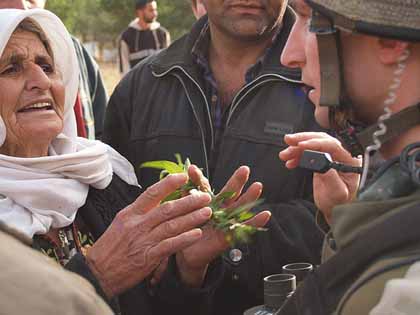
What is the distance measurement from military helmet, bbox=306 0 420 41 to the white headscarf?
1.79 m

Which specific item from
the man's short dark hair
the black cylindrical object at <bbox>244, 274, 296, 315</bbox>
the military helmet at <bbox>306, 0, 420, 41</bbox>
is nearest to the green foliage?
the man's short dark hair

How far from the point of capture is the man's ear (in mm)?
2145

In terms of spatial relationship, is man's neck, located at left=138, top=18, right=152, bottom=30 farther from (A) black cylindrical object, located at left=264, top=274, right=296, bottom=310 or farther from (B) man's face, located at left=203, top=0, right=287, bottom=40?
(A) black cylindrical object, located at left=264, top=274, right=296, bottom=310

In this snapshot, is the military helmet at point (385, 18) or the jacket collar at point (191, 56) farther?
the jacket collar at point (191, 56)

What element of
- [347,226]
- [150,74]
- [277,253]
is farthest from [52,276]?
[150,74]

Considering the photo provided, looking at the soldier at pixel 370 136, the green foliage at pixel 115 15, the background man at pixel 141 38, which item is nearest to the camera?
the soldier at pixel 370 136

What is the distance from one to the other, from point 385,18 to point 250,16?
6.65 ft

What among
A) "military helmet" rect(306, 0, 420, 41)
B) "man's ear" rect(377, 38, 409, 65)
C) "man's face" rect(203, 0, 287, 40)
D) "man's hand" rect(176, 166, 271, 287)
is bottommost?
"man's hand" rect(176, 166, 271, 287)

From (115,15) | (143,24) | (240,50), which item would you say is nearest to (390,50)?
(240,50)

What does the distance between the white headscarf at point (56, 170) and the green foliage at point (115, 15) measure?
30836mm

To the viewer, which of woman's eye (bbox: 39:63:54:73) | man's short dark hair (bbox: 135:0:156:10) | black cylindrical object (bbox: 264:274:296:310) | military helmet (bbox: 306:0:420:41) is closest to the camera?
military helmet (bbox: 306:0:420:41)

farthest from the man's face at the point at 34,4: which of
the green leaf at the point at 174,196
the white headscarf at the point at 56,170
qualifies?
the green leaf at the point at 174,196

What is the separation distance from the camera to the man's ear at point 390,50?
2145 mm

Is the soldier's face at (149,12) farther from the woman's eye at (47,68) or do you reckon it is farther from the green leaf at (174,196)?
the green leaf at (174,196)
